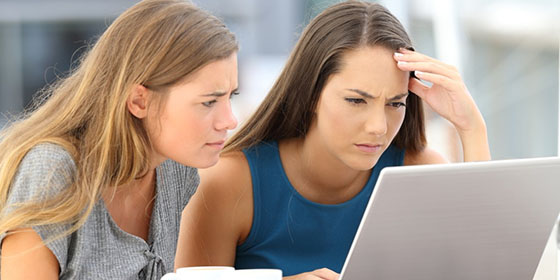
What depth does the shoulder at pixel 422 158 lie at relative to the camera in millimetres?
1912

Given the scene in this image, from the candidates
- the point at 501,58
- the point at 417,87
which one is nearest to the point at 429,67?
the point at 417,87

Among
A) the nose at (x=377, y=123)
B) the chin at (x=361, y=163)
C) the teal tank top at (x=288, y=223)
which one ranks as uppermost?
the nose at (x=377, y=123)

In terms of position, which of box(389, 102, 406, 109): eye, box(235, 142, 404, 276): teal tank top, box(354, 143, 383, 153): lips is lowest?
box(235, 142, 404, 276): teal tank top

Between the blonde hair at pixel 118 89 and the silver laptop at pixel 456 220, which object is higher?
the blonde hair at pixel 118 89

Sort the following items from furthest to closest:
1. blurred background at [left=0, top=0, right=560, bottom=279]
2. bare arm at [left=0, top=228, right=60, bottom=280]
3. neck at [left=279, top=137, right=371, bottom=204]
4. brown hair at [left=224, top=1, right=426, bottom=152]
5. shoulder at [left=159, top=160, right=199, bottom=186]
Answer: blurred background at [left=0, top=0, right=560, bottom=279] → neck at [left=279, top=137, right=371, bottom=204] → brown hair at [left=224, top=1, right=426, bottom=152] → shoulder at [left=159, top=160, right=199, bottom=186] → bare arm at [left=0, top=228, right=60, bottom=280]

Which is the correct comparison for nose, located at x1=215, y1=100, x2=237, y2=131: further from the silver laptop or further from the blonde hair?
the silver laptop

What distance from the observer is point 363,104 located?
1616 mm

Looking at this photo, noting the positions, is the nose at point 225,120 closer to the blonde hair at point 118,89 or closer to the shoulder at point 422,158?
the blonde hair at point 118,89

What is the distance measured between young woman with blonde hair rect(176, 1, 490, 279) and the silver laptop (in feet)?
1.59

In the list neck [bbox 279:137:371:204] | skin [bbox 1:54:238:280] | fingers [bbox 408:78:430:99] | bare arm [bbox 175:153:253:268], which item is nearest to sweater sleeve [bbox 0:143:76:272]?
skin [bbox 1:54:238:280]

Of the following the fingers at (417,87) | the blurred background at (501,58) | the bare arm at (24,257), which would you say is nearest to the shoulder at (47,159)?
the bare arm at (24,257)

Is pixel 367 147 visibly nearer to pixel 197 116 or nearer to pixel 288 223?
pixel 288 223

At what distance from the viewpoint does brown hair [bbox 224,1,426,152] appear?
5.49ft

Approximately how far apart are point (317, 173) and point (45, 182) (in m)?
0.77
